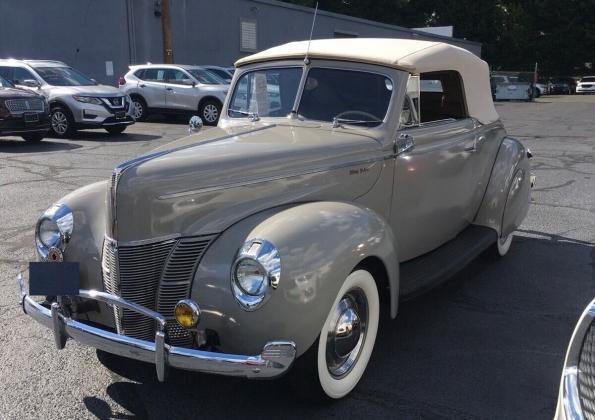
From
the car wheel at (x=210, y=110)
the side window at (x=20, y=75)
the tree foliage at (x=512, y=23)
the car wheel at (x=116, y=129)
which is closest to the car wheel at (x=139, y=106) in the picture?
the car wheel at (x=210, y=110)

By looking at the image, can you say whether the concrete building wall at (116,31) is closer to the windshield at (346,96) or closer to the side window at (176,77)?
the side window at (176,77)

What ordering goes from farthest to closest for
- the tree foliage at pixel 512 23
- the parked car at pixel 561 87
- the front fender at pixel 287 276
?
the tree foliage at pixel 512 23 → the parked car at pixel 561 87 → the front fender at pixel 287 276

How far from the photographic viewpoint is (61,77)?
13.8 m

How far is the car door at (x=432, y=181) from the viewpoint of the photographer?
3949 mm

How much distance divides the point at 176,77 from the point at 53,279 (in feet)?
47.6

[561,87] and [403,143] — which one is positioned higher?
[561,87]

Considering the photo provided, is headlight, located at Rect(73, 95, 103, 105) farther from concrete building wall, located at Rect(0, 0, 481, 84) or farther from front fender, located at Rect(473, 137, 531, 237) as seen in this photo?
front fender, located at Rect(473, 137, 531, 237)

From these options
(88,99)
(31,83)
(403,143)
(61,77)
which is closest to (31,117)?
(88,99)

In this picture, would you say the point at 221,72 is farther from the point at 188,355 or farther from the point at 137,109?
the point at 188,355

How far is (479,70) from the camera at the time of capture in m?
5.20

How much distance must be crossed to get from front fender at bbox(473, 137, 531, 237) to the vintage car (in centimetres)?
57

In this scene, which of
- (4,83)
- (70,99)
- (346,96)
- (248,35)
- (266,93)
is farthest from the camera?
(248,35)

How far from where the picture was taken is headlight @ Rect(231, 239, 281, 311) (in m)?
2.62

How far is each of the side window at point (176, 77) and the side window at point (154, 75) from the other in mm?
164
